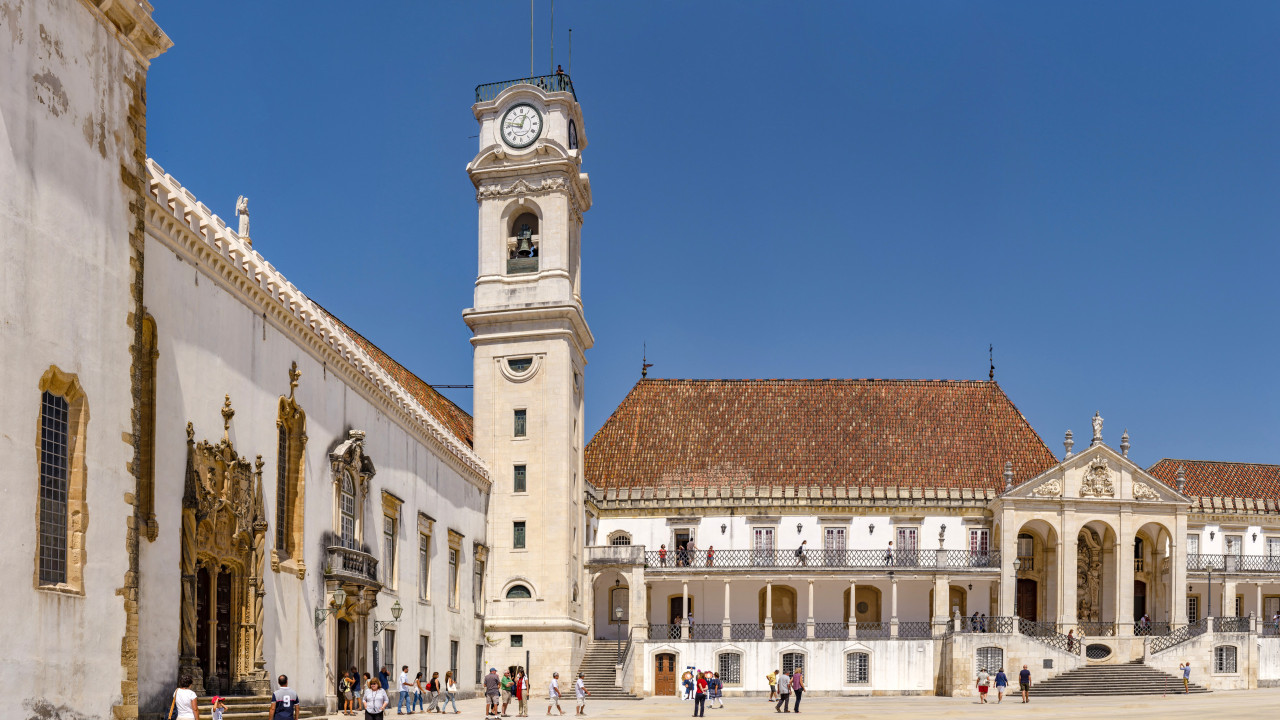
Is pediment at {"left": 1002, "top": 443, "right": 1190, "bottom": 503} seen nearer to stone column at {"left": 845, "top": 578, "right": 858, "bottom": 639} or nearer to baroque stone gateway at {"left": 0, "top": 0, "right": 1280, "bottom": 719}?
baroque stone gateway at {"left": 0, "top": 0, "right": 1280, "bottom": 719}

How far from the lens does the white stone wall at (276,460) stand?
20.0 m

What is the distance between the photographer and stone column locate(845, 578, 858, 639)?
47.6m

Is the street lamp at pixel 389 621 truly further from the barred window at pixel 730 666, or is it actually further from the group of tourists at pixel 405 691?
the barred window at pixel 730 666

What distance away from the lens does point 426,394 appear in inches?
1909

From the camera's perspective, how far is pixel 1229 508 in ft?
176

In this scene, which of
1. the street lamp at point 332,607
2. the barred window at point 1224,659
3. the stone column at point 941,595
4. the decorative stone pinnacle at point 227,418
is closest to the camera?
the decorative stone pinnacle at point 227,418

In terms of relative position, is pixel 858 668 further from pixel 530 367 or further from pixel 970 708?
pixel 530 367

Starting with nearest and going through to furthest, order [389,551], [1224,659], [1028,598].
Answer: [389,551]
[1224,659]
[1028,598]

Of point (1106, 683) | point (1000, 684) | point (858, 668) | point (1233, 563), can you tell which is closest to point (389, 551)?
point (1000, 684)

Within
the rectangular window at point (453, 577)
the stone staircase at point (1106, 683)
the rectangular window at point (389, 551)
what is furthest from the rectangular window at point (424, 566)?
the stone staircase at point (1106, 683)

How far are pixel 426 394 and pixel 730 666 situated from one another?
15.0m

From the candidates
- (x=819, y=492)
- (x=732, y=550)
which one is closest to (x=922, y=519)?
(x=819, y=492)

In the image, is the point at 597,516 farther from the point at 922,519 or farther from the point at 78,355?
the point at 78,355

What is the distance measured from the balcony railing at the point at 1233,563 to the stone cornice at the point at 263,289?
3281cm
